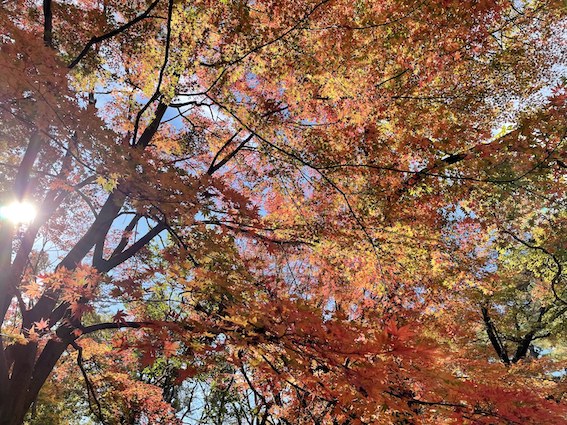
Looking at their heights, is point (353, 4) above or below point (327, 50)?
above

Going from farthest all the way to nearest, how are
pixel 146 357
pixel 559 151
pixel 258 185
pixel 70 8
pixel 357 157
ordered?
pixel 258 185 < pixel 357 157 < pixel 70 8 < pixel 559 151 < pixel 146 357

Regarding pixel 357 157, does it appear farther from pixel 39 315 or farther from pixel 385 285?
pixel 39 315

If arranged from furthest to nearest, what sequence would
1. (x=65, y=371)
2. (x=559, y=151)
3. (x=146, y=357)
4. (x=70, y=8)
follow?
(x=65, y=371)
(x=70, y=8)
(x=559, y=151)
(x=146, y=357)

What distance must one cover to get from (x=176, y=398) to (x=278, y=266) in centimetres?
1396

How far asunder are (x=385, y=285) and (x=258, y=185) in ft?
13.1

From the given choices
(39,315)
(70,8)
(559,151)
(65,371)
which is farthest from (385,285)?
(65,371)

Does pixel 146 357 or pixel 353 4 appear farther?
pixel 353 4

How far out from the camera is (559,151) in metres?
4.71

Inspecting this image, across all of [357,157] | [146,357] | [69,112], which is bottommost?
[146,357]

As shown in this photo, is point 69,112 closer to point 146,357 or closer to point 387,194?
point 146,357

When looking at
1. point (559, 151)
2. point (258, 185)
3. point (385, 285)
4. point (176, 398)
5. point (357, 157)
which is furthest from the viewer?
point (176, 398)

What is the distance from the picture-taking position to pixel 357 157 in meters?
6.29

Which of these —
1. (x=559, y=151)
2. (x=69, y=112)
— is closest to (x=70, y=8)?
(x=69, y=112)

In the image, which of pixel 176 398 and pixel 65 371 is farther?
pixel 176 398
